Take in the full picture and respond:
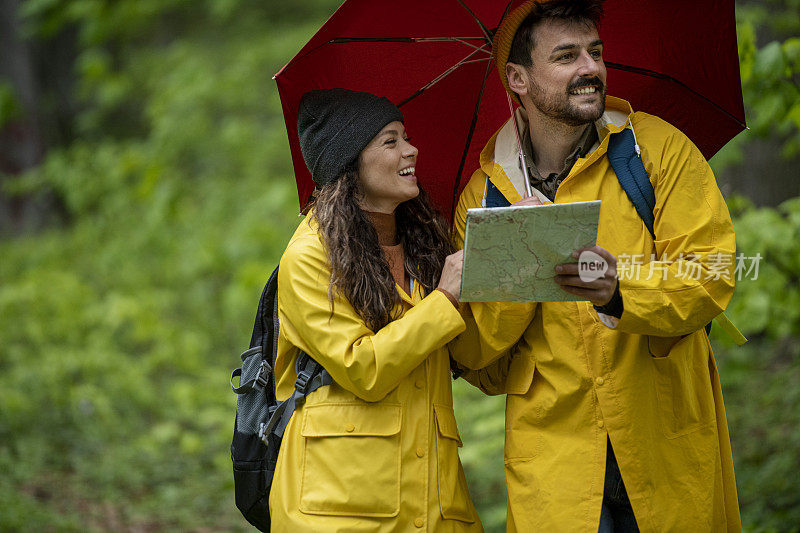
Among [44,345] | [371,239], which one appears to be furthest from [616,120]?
[44,345]

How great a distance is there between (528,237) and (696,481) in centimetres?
105

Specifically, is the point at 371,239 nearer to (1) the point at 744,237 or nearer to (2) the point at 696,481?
(2) the point at 696,481

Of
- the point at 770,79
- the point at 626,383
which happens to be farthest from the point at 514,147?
the point at 770,79

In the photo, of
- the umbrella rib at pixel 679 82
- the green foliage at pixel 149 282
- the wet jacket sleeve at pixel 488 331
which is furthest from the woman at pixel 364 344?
the green foliage at pixel 149 282

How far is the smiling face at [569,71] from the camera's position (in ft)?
8.84

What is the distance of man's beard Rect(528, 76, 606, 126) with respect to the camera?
2.69m

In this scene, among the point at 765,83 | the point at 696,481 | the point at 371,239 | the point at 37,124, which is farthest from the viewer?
the point at 37,124

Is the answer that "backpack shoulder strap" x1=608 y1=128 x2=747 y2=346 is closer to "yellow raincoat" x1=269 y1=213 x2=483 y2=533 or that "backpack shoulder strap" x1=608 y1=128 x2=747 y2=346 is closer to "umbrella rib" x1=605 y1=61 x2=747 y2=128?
"umbrella rib" x1=605 y1=61 x2=747 y2=128

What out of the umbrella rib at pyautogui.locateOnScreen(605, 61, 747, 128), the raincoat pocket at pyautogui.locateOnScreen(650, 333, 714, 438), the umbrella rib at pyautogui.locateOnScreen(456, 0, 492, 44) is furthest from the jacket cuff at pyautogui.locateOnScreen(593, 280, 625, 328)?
the umbrella rib at pyautogui.locateOnScreen(456, 0, 492, 44)

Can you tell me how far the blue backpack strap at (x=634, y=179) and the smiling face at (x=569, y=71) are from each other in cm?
15

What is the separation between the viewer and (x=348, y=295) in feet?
8.84

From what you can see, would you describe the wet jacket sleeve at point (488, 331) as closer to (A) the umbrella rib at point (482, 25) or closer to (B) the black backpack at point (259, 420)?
(B) the black backpack at point (259, 420)

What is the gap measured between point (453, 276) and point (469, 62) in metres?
1.02

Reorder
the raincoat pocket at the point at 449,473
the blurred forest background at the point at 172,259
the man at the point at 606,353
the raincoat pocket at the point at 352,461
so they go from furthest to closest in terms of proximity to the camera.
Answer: the blurred forest background at the point at 172,259
the raincoat pocket at the point at 449,473
the raincoat pocket at the point at 352,461
the man at the point at 606,353
